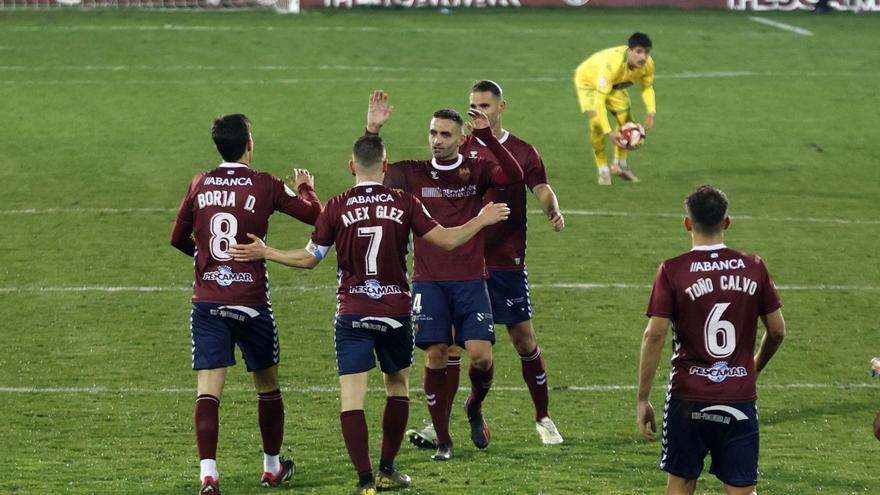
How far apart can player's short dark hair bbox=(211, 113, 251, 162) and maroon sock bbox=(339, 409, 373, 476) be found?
174 cm

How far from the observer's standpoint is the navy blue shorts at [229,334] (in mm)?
9211

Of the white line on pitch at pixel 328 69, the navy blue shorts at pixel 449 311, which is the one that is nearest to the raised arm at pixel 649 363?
the navy blue shorts at pixel 449 311

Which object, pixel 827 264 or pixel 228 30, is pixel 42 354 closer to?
pixel 827 264

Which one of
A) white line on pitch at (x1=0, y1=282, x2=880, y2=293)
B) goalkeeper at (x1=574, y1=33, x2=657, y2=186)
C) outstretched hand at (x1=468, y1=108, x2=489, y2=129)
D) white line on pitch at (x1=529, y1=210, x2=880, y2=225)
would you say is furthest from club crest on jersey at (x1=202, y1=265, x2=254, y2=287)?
goalkeeper at (x1=574, y1=33, x2=657, y2=186)

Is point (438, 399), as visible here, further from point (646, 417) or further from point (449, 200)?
point (646, 417)

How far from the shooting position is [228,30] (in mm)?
30625

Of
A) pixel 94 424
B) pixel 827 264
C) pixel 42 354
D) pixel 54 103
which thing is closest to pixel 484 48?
pixel 54 103

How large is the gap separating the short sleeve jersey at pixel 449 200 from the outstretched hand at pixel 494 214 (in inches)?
39.0

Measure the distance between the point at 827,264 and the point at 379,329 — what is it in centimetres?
910

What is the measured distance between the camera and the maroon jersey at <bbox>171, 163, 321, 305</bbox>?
916 cm

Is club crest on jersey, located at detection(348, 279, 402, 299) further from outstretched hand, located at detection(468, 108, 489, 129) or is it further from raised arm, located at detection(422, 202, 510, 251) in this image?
outstretched hand, located at detection(468, 108, 489, 129)

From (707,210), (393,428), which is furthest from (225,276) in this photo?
(707,210)

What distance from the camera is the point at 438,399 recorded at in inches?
397

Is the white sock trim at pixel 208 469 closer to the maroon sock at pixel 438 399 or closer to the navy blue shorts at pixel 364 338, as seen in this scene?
the navy blue shorts at pixel 364 338
